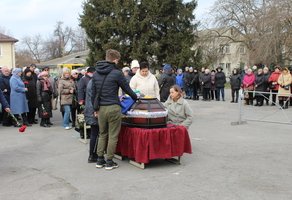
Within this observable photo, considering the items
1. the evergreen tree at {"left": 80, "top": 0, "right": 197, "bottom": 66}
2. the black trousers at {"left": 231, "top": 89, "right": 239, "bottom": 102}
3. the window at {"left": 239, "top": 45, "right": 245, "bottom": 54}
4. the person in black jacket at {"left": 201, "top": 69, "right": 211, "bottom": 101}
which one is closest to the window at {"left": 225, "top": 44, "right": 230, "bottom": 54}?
the window at {"left": 239, "top": 45, "right": 245, "bottom": 54}

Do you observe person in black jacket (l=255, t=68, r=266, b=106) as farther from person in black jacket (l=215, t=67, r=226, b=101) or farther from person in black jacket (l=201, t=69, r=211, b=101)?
person in black jacket (l=201, t=69, r=211, b=101)

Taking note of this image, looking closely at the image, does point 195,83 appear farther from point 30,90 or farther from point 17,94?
point 17,94

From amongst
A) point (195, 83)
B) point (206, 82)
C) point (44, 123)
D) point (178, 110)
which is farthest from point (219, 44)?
point (178, 110)

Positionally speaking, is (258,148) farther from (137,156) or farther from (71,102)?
(71,102)

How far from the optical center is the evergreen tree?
1177 inches

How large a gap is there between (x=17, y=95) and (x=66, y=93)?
1797 mm

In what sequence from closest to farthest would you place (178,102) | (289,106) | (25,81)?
1. (178,102)
2. (25,81)
3. (289,106)

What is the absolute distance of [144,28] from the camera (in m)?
30.3

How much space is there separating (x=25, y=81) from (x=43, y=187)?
746cm

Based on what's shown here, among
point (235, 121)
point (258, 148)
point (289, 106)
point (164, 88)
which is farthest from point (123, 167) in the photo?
point (289, 106)

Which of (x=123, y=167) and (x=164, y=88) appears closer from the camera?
(x=123, y=167)

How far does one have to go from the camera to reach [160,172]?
6.77 metres

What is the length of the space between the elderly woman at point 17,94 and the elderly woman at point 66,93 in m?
1.43

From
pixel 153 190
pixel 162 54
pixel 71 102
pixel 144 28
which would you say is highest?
pixel 144 28
